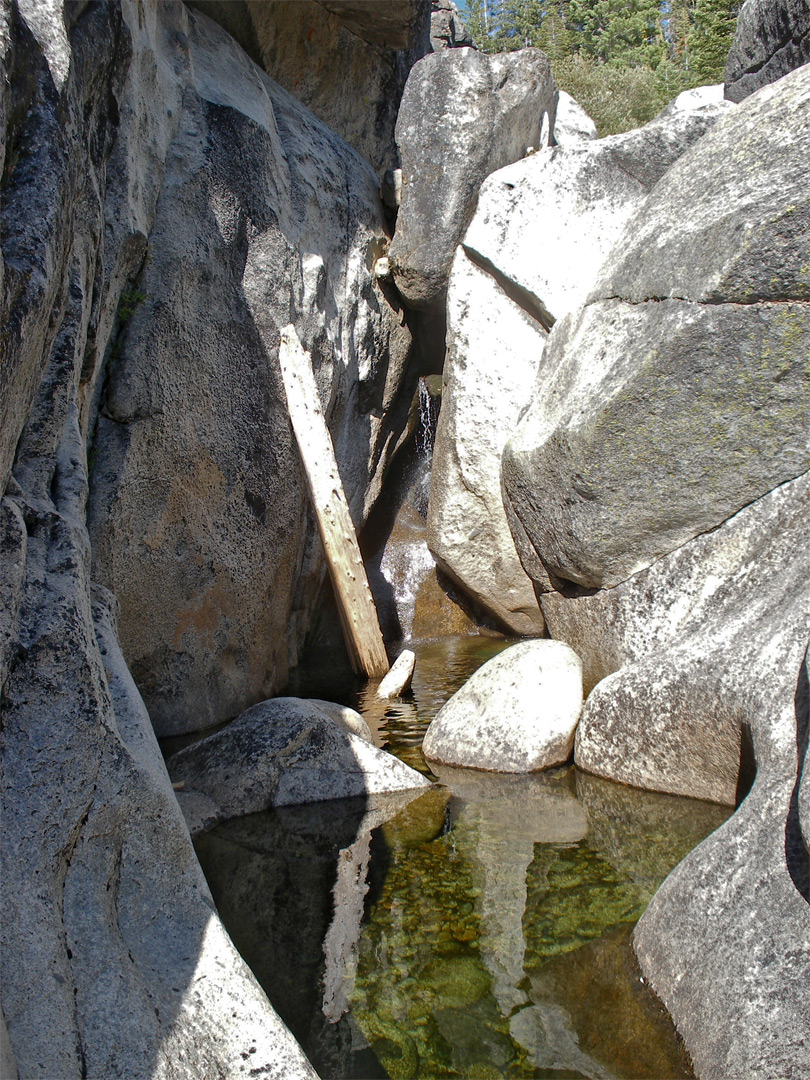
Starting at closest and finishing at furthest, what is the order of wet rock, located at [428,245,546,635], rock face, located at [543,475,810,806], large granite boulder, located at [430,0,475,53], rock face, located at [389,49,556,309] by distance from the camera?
1. rock face, located at [543,475,810,806]
2. wet rock, located at [428,245,546,635]
3. rock face, located at [389,49,556,309]
4. large granite boulder, located at [430,0,475,53]

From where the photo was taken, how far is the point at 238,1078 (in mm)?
1983

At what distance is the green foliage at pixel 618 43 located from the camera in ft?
60.1

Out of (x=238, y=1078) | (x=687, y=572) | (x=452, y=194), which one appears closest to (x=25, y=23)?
A: (x=238, y=1078)

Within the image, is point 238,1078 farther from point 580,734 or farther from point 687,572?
point 687,572

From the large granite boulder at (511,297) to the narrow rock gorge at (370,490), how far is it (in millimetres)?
33

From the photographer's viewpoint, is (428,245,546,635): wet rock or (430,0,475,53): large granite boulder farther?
(430,0,475,53): large granite boulder

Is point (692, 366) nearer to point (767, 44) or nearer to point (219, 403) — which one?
point (219, 403)

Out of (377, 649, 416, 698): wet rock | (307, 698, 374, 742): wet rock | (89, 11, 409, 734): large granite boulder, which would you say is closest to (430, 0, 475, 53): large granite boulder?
(89, 11, 409, 734): large granite boulder

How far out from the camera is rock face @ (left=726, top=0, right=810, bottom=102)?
852 cm

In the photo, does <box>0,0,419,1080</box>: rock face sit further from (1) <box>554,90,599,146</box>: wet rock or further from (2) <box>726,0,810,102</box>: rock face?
(1) <box>554,90,599,146</box>: wet rock

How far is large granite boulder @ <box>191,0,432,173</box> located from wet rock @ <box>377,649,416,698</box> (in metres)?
6.02

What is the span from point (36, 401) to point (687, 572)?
3884mm

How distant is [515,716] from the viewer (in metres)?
5.05

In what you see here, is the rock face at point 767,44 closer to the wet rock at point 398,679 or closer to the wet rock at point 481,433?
the wet rock at point 481,433
